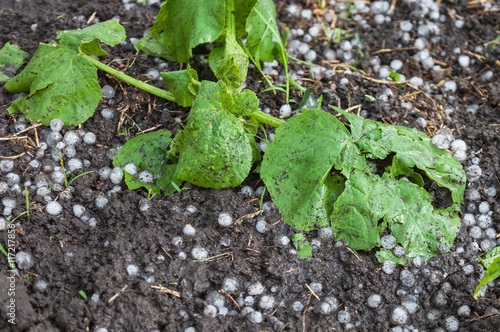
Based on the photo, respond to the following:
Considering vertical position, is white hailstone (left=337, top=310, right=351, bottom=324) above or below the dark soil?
below

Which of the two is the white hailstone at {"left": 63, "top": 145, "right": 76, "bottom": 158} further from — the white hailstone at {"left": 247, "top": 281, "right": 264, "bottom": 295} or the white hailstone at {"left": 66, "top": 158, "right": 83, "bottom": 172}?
the white hailstone at {"left": 247, "top": 281, "right": 264, "bottom": 295}

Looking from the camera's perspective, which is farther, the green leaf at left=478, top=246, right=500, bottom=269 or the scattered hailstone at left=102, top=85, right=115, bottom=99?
the scattered hailstone at left=102, top=85, right=115, bottom=99

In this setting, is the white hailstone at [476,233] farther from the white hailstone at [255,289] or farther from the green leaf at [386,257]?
the white hailstone at [255,289]

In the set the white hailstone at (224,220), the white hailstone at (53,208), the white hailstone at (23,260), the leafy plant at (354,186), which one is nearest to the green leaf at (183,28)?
the leafy plant at (354,186)

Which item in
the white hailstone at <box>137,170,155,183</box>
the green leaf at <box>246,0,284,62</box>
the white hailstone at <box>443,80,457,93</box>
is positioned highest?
the green leaf at <box>246,0,284,62</box>

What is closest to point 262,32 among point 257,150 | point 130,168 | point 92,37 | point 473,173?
point 257,150

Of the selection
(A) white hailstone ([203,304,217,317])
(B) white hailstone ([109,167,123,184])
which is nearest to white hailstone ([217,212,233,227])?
(A) white hailstone ([203,304,217,317])

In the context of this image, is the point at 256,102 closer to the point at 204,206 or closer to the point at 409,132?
the point at 204,206
